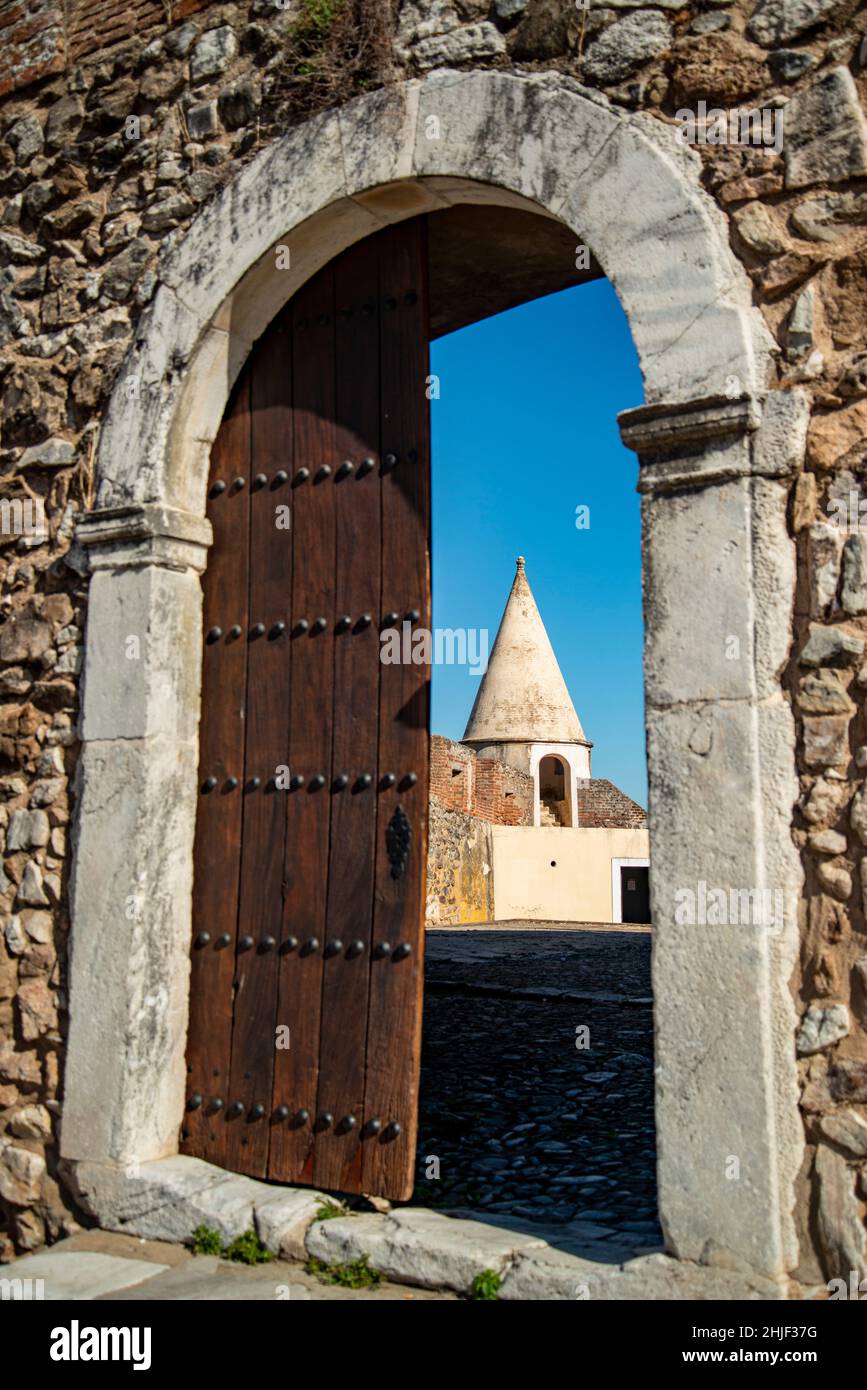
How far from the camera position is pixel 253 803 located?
3.53 metres

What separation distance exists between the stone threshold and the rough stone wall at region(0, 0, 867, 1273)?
26 cm

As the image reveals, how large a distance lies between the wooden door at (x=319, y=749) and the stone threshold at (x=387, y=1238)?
0.13m

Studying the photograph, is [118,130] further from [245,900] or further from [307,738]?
[245,900]

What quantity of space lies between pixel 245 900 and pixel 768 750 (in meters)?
1.71

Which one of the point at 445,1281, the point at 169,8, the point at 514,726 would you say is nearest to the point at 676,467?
the point at 445,1281

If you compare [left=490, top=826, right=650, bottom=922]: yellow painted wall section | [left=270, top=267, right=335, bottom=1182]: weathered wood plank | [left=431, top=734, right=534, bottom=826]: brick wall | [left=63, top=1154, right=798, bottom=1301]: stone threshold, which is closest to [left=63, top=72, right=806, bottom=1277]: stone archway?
[left=63, top=1154, right=798, bottom=1301]: stone threshold

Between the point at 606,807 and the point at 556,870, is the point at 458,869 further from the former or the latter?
the point at 606,807

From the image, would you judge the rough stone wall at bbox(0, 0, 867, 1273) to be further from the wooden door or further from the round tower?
the round tower

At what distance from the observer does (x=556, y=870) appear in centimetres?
2012

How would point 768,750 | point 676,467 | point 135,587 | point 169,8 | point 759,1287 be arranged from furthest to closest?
1. point 169,8
2. point 135,587
3. point 676,467
4. point 768,750
5. point 759,1287

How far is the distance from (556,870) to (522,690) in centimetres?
469

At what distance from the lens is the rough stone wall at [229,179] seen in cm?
252

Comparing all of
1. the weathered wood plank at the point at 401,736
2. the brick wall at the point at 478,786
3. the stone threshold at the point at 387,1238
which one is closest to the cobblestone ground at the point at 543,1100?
the stone threshold at the point at 387,1238

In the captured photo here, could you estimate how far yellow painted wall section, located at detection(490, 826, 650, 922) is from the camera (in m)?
18.9
